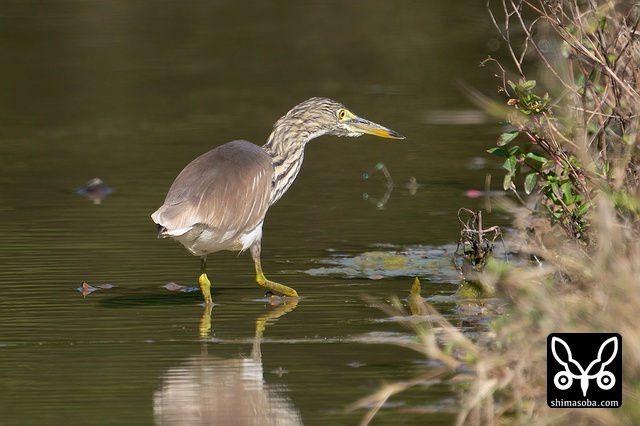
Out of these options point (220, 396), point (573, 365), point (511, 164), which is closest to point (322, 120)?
point (511, 164)

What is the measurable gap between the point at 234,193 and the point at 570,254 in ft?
11.1

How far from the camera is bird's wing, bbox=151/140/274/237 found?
8.36 m

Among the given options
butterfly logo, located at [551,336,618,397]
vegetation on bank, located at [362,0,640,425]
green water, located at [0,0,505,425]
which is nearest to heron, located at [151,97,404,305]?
green water, located at [0,0,505,425]

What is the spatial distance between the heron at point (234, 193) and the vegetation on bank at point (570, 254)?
4.38 feet

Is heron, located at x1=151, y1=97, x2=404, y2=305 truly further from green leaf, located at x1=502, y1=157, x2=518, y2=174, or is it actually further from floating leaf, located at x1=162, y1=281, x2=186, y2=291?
green leaf, located at x1=502, y1=157, x2=518, y2=174

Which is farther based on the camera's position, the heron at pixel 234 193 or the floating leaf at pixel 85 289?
the floating leaf at pixel 85 289

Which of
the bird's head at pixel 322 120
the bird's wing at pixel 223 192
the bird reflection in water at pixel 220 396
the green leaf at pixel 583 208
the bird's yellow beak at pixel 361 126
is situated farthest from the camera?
the bird's yellow beak at pixel 361 126

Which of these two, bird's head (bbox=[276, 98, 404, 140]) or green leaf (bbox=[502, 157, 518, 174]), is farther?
bird's head (bbox=[276, 98, 404, 140])

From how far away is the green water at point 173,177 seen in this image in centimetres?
677

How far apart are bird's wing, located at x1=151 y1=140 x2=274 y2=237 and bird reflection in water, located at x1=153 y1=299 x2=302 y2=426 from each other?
3.90 feet

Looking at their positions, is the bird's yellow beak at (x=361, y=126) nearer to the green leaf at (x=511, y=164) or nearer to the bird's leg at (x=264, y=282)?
the bird's leg at (x=264, y=282)

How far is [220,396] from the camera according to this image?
655 centimetres

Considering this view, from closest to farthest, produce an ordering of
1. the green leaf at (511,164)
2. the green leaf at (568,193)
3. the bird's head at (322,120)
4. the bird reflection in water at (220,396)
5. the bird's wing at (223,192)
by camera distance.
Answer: the bird reflection in water at (220,396) < the green leaf at (568,193) < the green leaf at (511,164) < the bird's wing at (223,192) < the bird's head at (322,120)

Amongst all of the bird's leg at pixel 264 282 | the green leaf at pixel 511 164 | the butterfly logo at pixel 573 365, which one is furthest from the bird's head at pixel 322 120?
the butterfly logo at pixel 573 365
